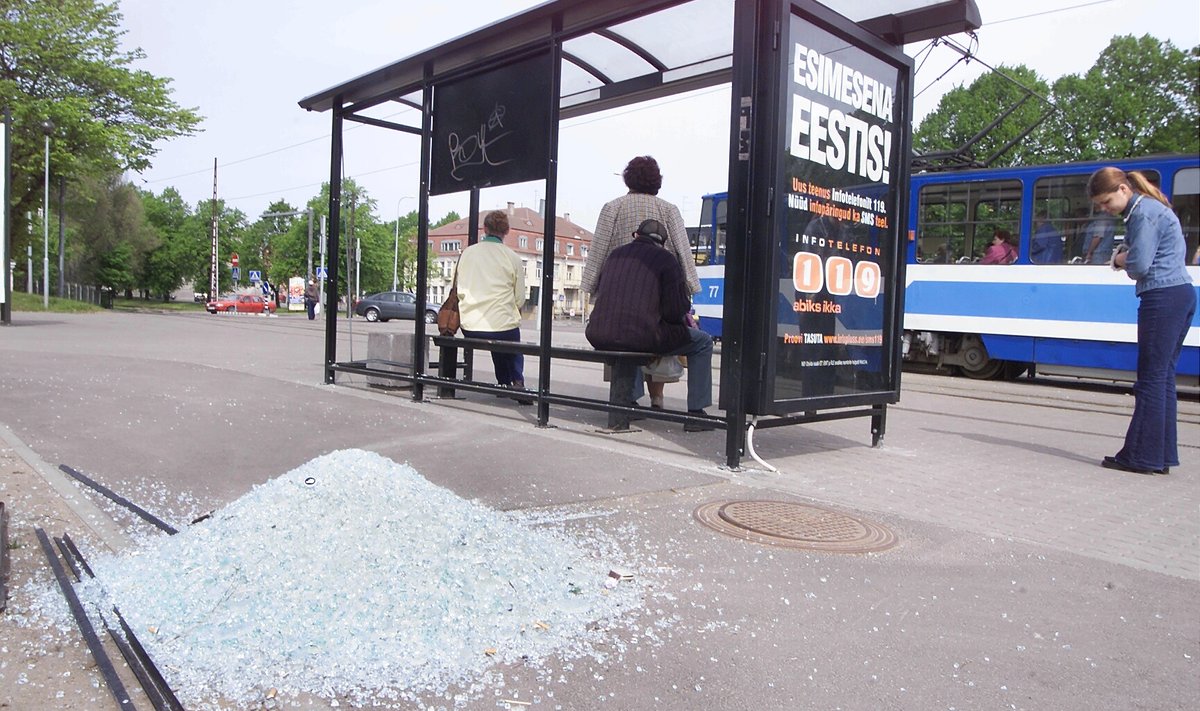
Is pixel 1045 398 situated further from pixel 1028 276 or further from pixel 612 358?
pixel 612 358

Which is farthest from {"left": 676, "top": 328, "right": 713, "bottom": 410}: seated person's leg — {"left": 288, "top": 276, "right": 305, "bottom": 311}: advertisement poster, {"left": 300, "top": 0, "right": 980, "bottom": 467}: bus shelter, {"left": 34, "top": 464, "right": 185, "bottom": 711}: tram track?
{"left": 288, "top": 276, "right": 305, "bottom": 311}: advertisement poster

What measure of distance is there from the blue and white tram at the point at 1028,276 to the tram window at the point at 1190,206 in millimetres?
14

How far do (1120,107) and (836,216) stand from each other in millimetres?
3479

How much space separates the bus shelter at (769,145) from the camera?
209 inches

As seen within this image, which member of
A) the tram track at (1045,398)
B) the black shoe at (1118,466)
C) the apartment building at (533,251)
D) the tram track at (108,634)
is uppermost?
the apartment building at (533,251)

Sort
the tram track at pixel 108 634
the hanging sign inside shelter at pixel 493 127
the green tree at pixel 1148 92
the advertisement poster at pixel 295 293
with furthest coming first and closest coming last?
1. the advertisement poster at pixel 295 293
2. the hanging sign inside shelter at pixel 493 127
3. the green tree at pixel 1148 92
4. the tram track at pixel 108 634

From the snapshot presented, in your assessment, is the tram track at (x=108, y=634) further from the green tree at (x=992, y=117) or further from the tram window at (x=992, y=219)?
the tram window at (x=992, y=219)

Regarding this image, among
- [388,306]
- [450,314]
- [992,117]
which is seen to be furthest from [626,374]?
[388,306]

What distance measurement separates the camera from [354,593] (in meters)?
2.79

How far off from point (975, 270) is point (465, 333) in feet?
32.0

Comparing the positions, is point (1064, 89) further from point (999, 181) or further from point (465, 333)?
point (465, 333)

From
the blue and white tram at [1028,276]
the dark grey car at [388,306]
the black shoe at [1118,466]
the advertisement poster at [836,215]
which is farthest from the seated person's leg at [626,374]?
the dark grey car at [388,306]

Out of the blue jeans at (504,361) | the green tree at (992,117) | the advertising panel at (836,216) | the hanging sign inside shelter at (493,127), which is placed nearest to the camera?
the advertising panel at (836,216)

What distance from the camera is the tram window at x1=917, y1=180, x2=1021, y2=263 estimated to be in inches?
561
